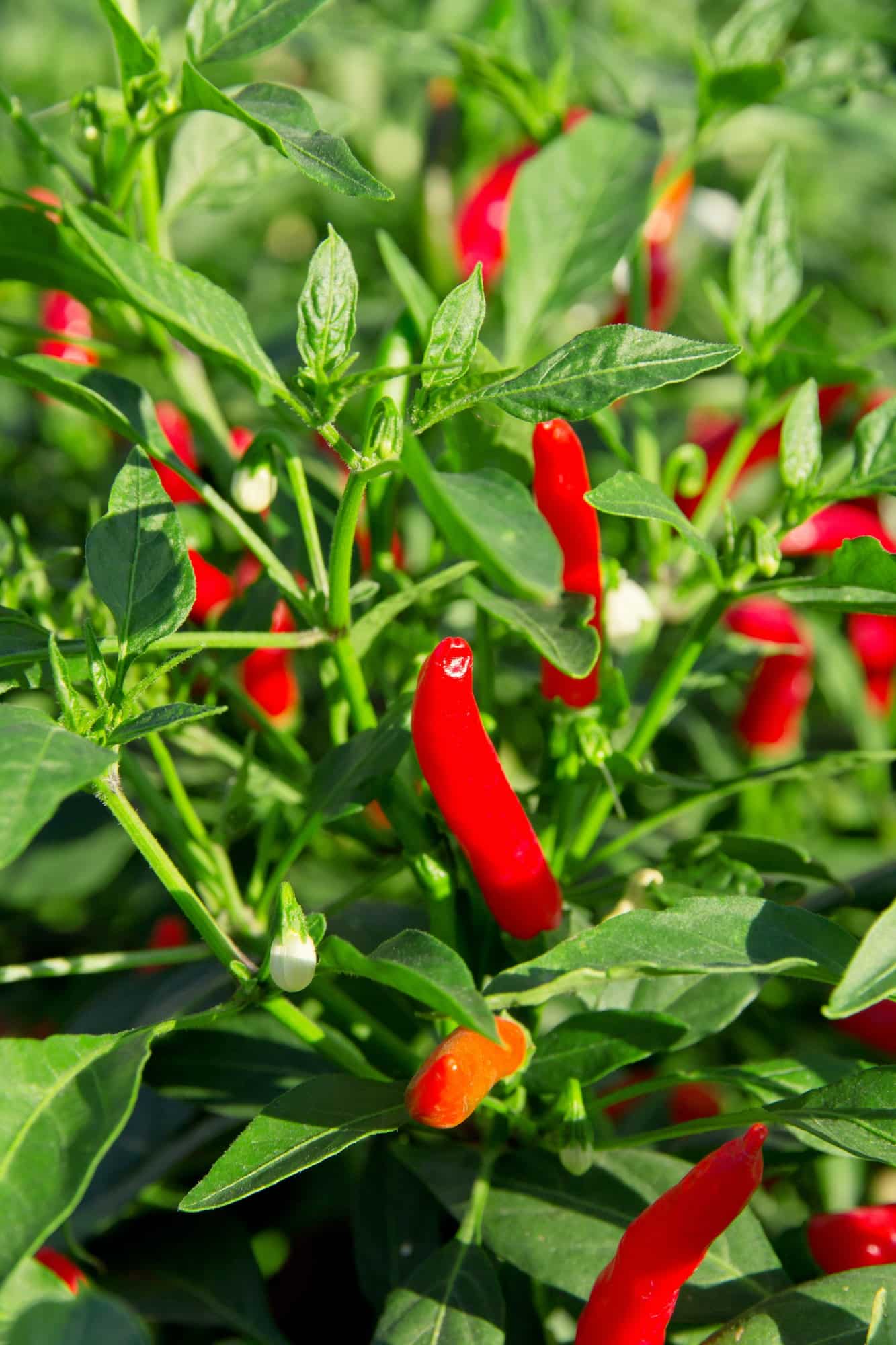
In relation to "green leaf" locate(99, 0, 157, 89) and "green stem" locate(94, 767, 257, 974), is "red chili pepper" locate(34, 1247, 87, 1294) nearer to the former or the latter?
"green stem" locate(94, 767, 257, 974)

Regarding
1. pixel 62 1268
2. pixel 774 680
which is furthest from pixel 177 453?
pixel 774 680

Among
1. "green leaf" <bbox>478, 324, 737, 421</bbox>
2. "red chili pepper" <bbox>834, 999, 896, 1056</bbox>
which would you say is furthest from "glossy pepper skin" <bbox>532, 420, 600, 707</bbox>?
"red chili pepper" <bbox>834, 999, 896, 1056</bbox>

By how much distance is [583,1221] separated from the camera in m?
0.79

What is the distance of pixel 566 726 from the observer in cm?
84

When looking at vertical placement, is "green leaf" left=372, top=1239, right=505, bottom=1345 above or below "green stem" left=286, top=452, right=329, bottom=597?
below

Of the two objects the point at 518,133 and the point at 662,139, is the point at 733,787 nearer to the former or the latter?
the point at 662,139

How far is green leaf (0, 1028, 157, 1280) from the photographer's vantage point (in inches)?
21.4

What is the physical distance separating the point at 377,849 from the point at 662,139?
1.98ft

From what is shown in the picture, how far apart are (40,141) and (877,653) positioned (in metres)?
1.00

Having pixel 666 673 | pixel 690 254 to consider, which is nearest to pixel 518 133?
pixel 690 254

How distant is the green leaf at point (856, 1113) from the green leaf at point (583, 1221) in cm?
12

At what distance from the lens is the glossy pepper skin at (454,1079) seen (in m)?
0.67

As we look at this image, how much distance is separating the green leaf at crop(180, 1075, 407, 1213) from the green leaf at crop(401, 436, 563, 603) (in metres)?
0.32

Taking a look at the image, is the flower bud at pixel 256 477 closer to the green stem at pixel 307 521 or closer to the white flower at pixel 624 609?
the green stem at pixel 307 521
